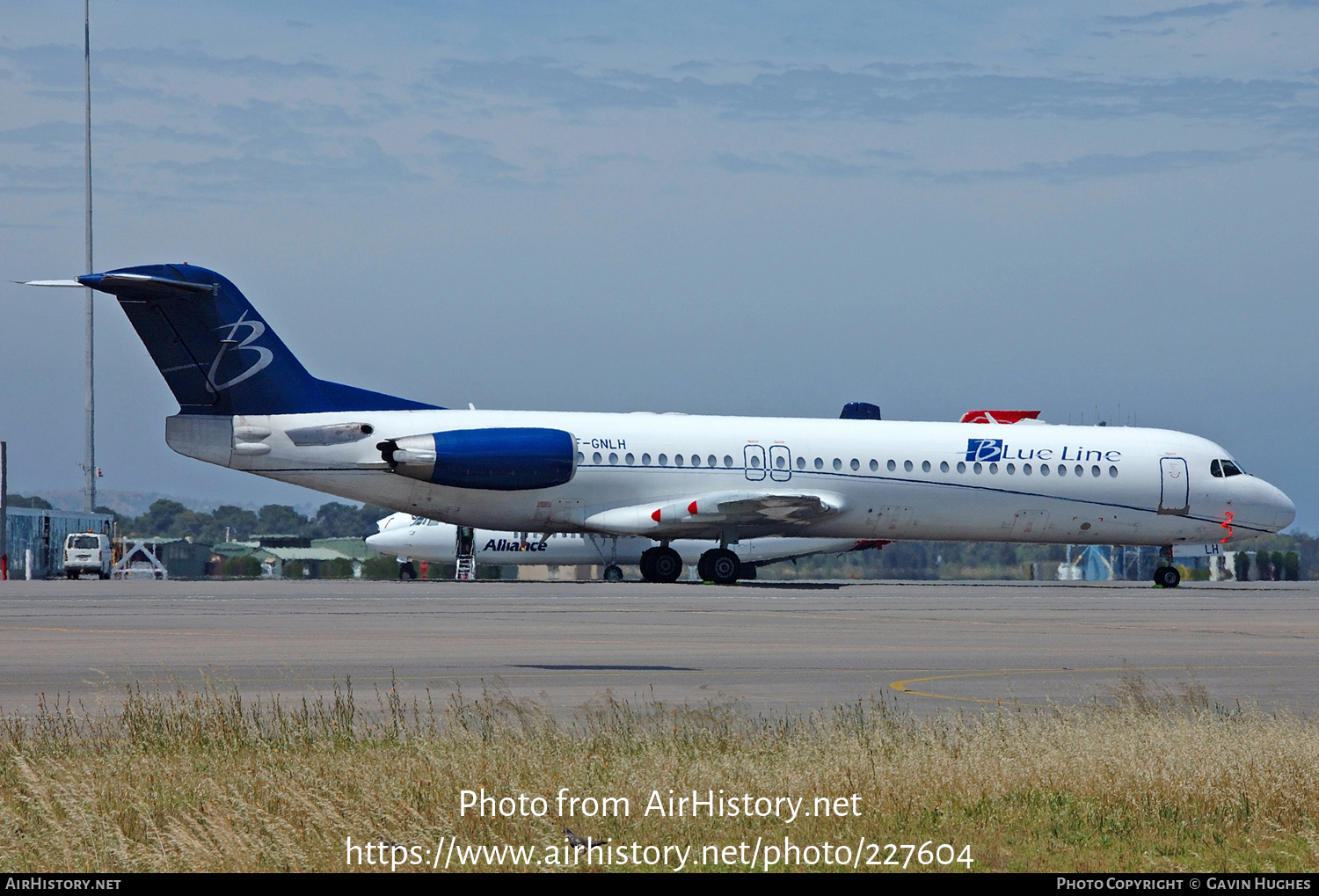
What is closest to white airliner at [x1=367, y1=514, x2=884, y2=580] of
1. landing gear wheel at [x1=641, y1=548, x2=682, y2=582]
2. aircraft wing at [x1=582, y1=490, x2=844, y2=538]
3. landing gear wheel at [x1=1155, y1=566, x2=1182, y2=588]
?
landing gear wheel at [x1=641, y1=548, x2=682, y2=582]

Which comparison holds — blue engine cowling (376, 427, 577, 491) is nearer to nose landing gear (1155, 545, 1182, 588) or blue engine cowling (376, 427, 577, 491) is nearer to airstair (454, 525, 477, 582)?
nose landing gear (1155, 545, 1182, 588)

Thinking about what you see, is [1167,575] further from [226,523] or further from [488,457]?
[226,523]

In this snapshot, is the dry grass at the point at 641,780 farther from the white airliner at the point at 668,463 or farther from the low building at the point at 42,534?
the low building at the point at 42,534

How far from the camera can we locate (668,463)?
39.5 meters

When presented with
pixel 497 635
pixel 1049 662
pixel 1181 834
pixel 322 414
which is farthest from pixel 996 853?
pixel 322 414

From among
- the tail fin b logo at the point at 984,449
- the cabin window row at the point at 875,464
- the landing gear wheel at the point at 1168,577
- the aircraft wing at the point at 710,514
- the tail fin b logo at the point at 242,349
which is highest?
the tail fin b logo at the point at 242,349

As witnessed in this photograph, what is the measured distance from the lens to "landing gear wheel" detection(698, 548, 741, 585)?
Answer: 1592 inches

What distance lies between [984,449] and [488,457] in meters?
13.8

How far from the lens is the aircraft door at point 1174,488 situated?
140ft

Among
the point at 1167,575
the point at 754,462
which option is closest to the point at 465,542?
the point at 754,462

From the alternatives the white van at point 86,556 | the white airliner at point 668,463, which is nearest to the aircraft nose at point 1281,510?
the white airliner at point 668,463

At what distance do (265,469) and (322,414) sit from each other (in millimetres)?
1916

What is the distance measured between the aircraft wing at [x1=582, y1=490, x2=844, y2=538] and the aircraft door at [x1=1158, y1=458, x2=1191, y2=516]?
10.1 meters

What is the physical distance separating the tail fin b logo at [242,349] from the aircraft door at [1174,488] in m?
24.5
